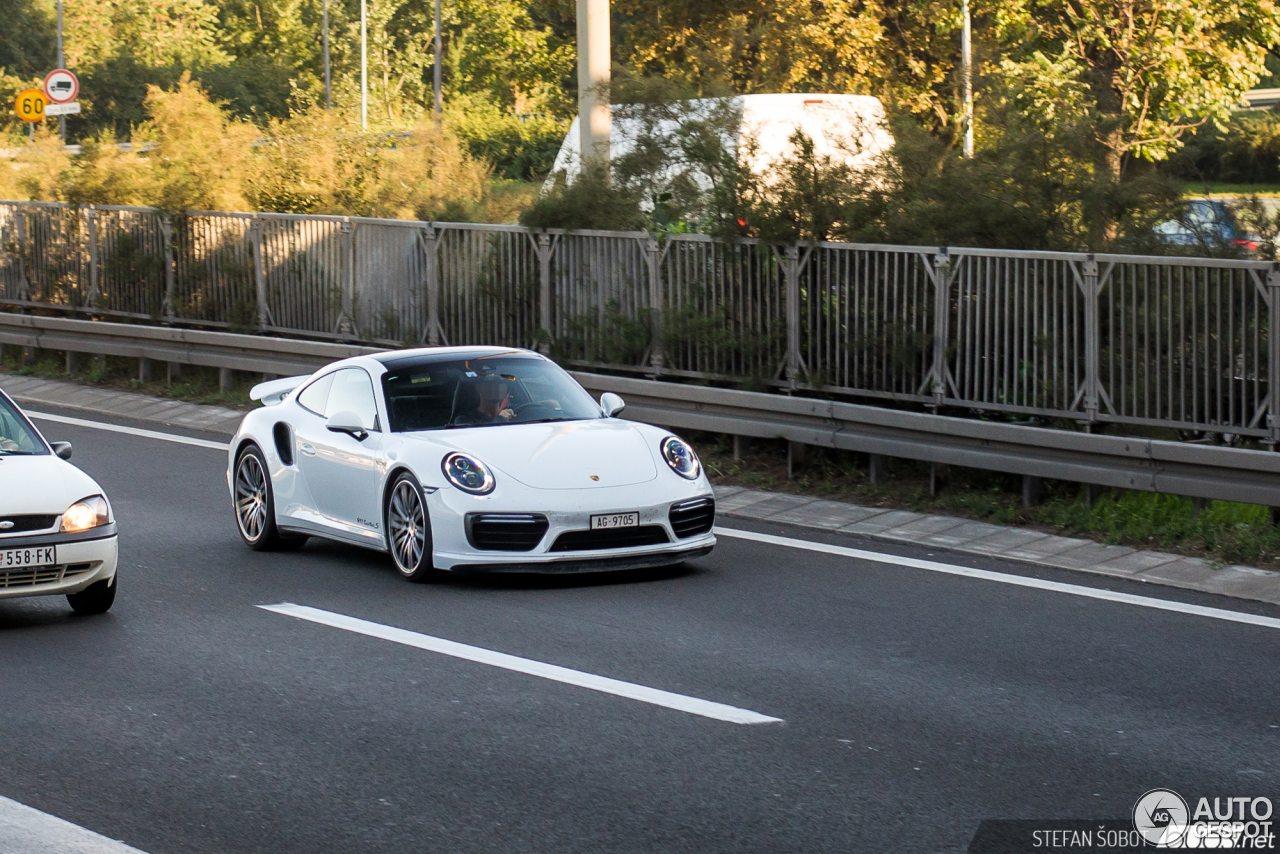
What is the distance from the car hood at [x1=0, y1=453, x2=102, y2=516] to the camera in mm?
8516

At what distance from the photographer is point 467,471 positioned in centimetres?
973

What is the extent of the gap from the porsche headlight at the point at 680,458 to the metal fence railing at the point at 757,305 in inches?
115

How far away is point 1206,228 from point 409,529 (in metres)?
5.81

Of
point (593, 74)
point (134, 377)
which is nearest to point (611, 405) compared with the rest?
point (593, 74)

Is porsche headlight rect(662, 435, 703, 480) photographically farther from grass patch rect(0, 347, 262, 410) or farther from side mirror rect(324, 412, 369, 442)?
grass patch rect(0, 347, 262, 410)

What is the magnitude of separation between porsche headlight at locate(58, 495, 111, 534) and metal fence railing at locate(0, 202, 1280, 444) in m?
6.18

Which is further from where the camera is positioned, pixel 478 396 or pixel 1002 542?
pixel 1002 542

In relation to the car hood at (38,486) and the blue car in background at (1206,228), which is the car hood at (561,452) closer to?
the car hood at (38,486)

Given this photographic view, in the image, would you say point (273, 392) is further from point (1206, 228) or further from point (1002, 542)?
point (1206, 228)

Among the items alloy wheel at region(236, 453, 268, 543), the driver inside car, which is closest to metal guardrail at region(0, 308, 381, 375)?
alloy wheel at region(236, 453, 268, 543)

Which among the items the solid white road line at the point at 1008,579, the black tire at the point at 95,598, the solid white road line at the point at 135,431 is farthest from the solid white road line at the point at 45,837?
the solid white road line at the point at 135,431

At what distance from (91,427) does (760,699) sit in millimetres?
11448

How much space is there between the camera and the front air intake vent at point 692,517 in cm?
978

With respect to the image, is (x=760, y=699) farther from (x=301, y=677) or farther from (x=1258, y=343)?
(x=1258, y=343)
